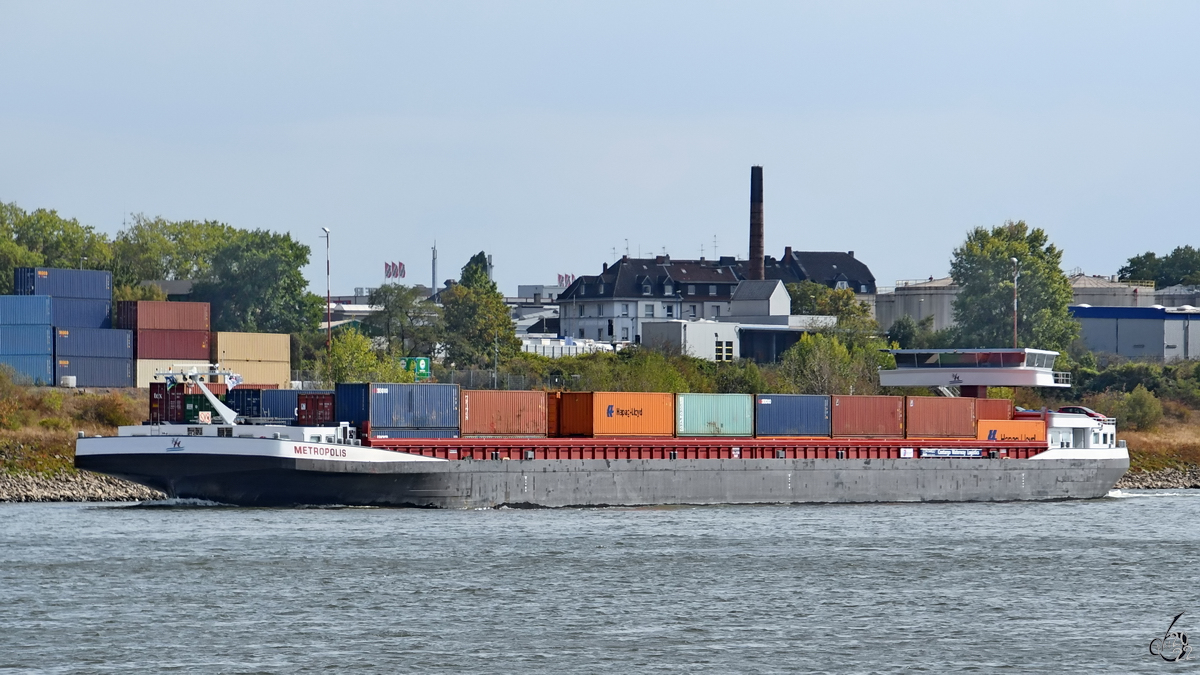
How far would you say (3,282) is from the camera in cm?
11319

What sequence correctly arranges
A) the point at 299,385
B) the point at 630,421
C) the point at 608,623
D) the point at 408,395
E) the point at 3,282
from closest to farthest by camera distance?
1. the point at 608,623
2. the point at 408,395
3. the point at 630,421
4. the point at 299,385
5. the point at 3,282

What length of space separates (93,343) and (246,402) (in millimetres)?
32030

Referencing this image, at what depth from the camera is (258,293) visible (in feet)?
379

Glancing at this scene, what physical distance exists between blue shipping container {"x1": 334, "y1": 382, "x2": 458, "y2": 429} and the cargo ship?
0.16ft

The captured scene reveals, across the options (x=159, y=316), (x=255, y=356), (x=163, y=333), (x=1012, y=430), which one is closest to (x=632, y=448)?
(x=1012, y=430)

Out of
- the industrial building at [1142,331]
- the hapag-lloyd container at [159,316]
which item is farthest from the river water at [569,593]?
the industrial building at [1142,331]

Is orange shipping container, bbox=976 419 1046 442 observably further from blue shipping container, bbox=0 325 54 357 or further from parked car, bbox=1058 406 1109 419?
blue shipping container, bbox=0 325 54 357

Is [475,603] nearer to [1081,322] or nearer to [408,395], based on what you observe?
[408,395]

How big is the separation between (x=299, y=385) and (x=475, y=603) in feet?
176

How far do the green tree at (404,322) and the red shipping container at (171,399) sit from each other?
64.8m

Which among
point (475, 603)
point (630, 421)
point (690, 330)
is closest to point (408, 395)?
point (630, 421)

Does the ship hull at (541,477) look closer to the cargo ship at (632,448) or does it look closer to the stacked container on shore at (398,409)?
the cargo ship at (632,448)

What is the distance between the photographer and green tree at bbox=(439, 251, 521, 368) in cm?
11462

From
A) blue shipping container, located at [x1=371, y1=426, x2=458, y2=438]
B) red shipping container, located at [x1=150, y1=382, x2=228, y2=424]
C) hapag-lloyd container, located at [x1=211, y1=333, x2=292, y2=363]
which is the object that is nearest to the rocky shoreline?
red shipping container, located at [x1=150, y1=382, x2=228, y2=424]
